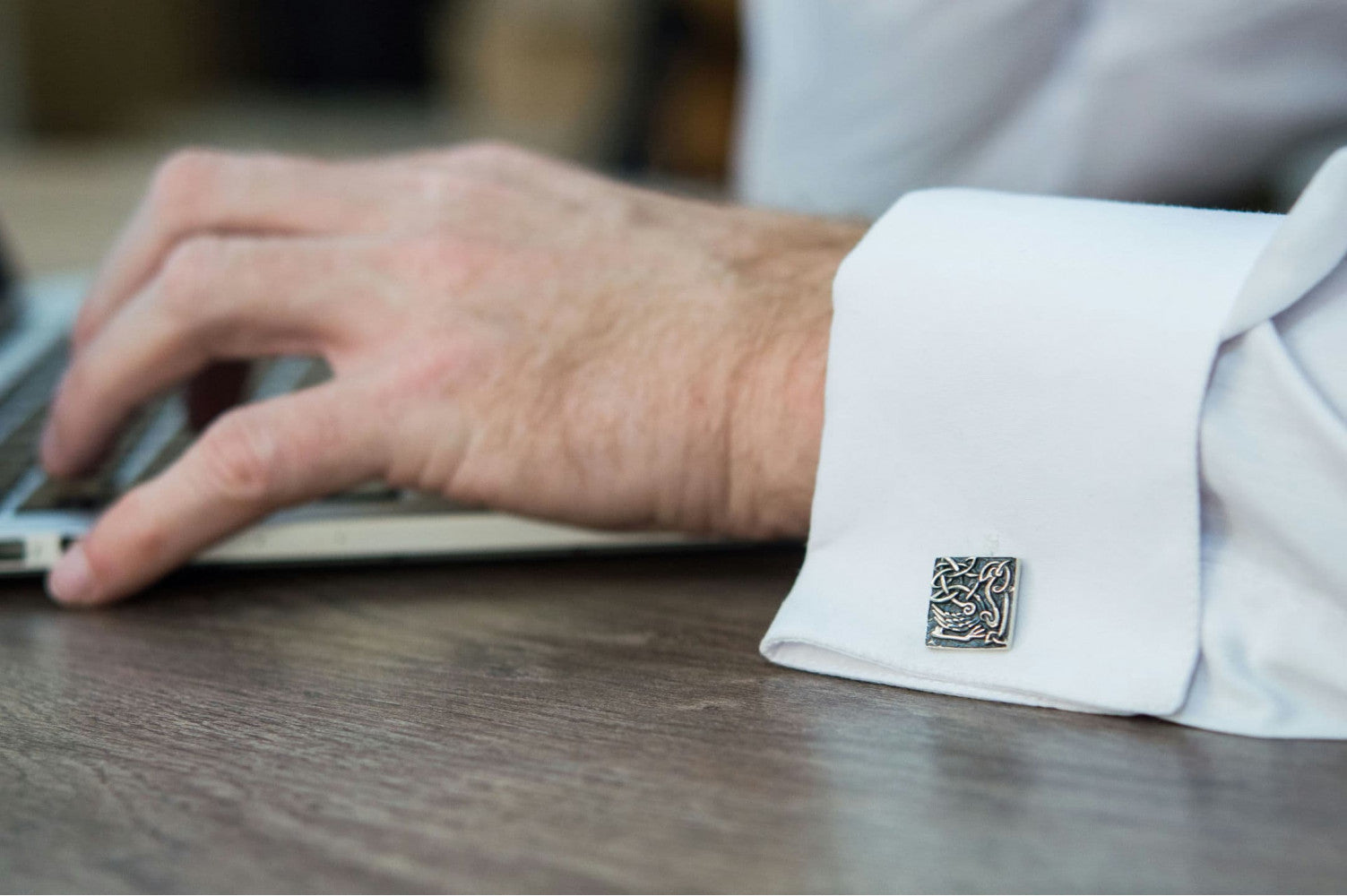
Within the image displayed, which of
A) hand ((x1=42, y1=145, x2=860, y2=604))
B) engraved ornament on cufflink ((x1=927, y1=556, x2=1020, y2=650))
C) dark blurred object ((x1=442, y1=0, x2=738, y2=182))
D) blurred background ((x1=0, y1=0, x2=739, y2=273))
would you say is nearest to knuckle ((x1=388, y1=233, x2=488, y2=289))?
hand ((x1=42, y1=145, x2=860, y2=604))

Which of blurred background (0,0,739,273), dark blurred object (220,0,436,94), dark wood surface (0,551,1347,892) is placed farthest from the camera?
dark blurred object (220,0,436,94)

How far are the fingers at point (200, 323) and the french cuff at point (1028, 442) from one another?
22 centimetres

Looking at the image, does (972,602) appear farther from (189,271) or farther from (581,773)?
(189,271)

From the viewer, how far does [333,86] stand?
5344 millimetres

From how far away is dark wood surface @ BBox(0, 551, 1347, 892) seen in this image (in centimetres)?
22

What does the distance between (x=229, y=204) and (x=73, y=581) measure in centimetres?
19

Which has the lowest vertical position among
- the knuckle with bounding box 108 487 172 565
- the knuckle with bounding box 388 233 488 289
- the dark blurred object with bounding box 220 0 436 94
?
the knuckle with bounding box 108 487 172 565

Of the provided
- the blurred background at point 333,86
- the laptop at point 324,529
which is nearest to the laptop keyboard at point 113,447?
the laptop at point 324,529

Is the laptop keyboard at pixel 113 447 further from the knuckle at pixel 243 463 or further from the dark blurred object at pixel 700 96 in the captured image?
the dark blurred object at pixel 700 96

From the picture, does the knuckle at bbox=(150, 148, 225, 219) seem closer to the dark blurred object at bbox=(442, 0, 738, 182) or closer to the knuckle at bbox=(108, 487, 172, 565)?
the knuckle at bbox=(108, 487, 172, 565)

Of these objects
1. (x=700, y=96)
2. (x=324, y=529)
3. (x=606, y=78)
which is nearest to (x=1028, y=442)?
(x=324, y=529)

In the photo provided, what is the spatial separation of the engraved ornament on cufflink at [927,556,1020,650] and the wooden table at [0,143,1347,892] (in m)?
0.02

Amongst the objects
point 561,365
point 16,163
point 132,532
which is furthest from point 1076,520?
point 16,163

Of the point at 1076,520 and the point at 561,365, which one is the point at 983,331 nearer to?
the point at 1076,520
